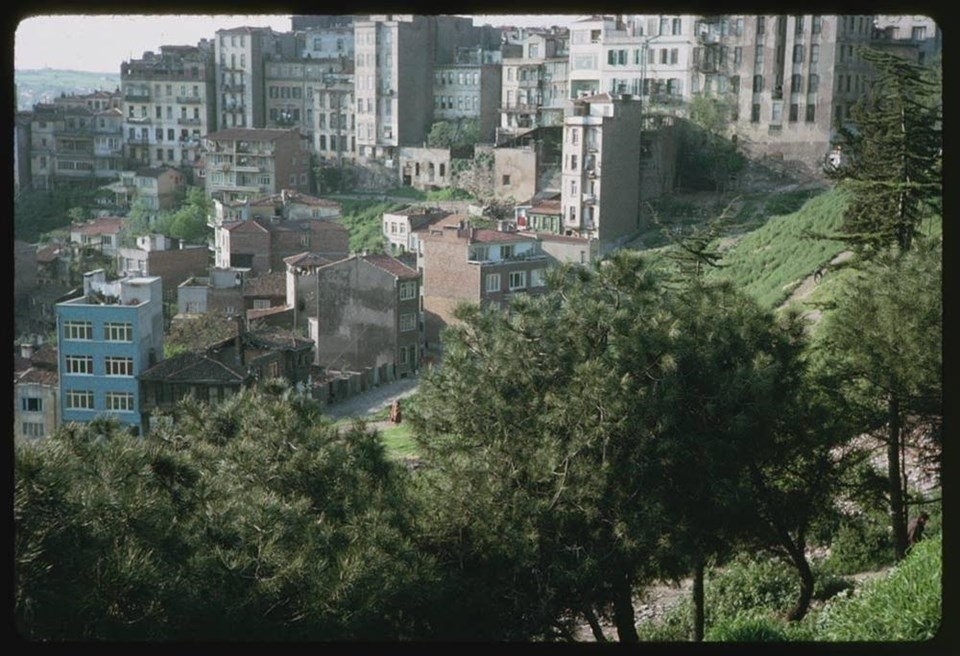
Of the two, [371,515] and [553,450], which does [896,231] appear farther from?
[371,515]

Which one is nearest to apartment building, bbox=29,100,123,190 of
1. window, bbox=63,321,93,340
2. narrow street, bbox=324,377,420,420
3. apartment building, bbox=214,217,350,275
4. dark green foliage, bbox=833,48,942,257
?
apartment building, bbox=214,217,350,275

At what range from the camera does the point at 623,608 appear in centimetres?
315

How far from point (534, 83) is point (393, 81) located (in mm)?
2157

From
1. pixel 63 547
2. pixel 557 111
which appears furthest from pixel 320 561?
pixel 557 111

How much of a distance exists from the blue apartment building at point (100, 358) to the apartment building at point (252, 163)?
31.5ft

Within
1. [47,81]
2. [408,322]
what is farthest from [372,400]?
[47,81]

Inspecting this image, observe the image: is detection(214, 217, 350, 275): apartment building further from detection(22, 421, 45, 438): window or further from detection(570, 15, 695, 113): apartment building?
detection(22, 421, 45, 438): window

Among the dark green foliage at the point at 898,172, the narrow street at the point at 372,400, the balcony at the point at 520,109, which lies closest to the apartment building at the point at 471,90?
the balcony at the point at 520,109

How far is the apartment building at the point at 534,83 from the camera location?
16.6m

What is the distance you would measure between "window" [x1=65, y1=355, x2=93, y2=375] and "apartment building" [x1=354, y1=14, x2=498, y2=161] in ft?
36.2

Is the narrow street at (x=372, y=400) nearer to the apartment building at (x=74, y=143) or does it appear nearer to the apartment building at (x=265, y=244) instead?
the apartment building at (x=265, y=244)

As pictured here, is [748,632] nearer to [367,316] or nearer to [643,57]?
[367,316]

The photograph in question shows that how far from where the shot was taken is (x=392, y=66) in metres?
17.6

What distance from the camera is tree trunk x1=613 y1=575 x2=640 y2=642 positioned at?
123 inches
